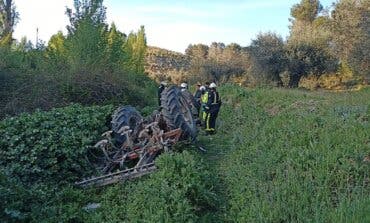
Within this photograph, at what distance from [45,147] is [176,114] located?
320cm

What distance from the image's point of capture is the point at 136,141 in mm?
8562

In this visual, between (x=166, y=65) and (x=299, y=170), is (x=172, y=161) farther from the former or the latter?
(x=166, y=65)

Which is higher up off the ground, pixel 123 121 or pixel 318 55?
pixel 318 55

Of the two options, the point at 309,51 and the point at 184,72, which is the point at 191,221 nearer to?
the point at 309,51

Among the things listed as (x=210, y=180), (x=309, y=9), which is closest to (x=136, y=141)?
(x=210, y=180)

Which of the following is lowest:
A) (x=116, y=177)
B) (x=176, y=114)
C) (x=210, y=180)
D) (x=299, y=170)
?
(x=116, y=177)

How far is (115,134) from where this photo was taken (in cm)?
908

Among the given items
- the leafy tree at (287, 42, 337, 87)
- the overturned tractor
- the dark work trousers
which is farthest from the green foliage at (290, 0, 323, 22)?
the overturned tractor

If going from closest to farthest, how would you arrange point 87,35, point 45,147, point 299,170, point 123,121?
point 299,170 → point 45,147 → point 123,121 → point 87,35

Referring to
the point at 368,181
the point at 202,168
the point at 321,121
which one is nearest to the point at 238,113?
the point at 321,121

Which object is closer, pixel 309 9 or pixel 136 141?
pixel 136 141

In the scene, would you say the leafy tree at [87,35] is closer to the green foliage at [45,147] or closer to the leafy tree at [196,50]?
the green foliage at [45,147]

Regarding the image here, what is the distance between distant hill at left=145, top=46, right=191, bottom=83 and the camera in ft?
141

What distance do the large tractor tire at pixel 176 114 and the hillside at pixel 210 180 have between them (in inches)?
27.0
